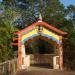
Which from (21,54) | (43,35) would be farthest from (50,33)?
(21,54)

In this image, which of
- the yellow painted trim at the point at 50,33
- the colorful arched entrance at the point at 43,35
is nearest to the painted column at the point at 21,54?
the colorful arched entrance at the point at 43,35

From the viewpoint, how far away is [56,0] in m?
43.5

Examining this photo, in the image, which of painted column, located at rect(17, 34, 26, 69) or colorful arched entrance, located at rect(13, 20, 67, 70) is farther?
colorful arched entrance, located at rect(13, 20, 67, 70)

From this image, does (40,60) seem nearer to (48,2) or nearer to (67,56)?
(67,56)

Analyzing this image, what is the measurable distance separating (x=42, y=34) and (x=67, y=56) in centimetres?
317

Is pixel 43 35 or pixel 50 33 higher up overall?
pixel 50 33

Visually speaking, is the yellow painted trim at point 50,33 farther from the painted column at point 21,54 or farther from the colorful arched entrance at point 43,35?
the painted column at point 21,54

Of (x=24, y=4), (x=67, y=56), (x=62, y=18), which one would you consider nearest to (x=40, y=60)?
(x=67, y=56)

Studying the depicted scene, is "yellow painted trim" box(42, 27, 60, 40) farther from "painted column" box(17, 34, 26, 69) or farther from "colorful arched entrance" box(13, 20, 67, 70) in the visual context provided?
"painted column" box(17, 34, 26, 69)

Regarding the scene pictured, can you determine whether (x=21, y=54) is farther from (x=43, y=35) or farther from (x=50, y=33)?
(x=50, y=33)

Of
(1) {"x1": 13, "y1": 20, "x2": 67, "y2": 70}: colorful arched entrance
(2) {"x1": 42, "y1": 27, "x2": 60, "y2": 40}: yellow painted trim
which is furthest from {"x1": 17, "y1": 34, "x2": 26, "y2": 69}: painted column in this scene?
(2) {"x1": 42, "y1": 27, "x2": 60, "y2": 40}: yellow painted trim

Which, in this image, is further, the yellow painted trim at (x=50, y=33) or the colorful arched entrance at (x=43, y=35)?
the yellow painted trim at (x=50, y=33)

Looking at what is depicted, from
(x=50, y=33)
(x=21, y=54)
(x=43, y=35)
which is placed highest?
(x=50, y=33)

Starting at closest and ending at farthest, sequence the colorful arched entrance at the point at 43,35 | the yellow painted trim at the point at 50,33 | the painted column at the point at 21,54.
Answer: the painted column at the point at 21,54, the colorful arched entrance at the point at 43,35, the yellow painted trim at the point at 50,33
